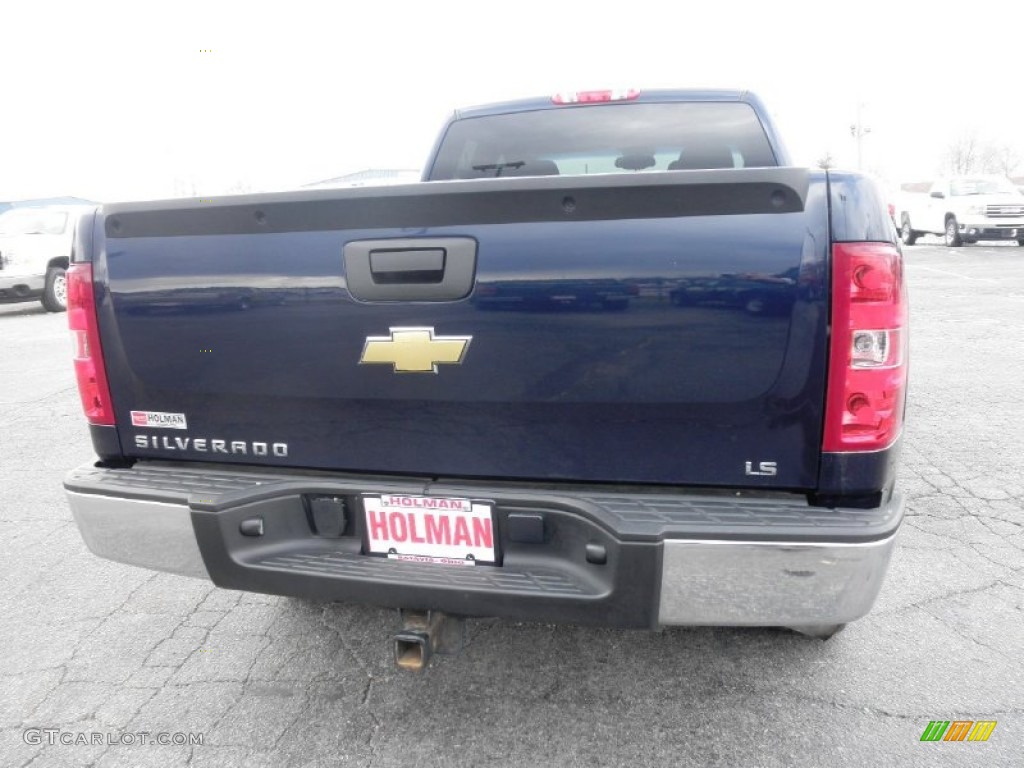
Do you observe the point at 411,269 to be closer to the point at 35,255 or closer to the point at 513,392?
the point at 513,392

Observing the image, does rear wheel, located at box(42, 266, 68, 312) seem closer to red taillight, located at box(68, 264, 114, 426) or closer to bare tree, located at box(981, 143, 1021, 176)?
red taillight, located at box(68, 264, 114, 426)

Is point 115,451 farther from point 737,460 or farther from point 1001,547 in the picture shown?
point 1001,547

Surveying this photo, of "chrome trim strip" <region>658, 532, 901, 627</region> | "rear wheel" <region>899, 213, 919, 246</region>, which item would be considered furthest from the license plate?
"rear wheel" <region>899, 213, 919, 246</region>

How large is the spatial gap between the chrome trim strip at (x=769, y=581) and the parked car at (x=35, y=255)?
1280 cm

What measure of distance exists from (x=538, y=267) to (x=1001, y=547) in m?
2.83

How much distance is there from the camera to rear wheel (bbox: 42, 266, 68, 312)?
1280 centimetres

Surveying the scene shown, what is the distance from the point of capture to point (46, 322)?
1198 centimetres

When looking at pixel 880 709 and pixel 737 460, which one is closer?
pixel 737 460

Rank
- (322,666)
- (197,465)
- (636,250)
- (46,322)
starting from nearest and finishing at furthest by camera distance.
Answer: (636,250), (197,465), (322,666), (46,322)

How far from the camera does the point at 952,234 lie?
62.4ft

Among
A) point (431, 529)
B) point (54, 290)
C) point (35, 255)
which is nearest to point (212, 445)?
point (431, 529)

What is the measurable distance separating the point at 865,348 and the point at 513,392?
870 mm

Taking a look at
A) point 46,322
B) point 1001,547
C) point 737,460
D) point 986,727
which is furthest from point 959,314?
point 46,322

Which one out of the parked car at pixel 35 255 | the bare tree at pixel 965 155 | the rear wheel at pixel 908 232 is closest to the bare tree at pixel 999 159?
the bare tree at pixel 965 155
